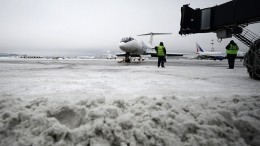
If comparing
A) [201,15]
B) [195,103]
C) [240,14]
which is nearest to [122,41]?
[201,15]

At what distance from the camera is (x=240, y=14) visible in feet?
41.9

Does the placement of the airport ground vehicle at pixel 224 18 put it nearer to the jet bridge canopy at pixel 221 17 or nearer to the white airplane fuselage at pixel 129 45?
the jet bridge canopy at pixel 221 17

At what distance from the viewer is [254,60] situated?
5.12 metres

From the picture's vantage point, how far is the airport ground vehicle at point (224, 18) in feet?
39.8

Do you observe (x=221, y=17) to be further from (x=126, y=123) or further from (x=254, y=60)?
(x=126, y=123)

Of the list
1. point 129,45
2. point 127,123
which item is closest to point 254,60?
point 127,123

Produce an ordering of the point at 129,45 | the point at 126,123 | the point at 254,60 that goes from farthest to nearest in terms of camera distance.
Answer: the point at 129,45 < the point at 254,60 < the point at 126,123

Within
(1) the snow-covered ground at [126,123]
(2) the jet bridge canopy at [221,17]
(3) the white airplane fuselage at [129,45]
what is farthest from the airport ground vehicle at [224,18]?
(1) the snow-covered ground at [126,123]

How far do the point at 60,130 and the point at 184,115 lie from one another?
1.39 meters

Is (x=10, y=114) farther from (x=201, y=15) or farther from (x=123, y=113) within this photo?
(x=201, y=15)

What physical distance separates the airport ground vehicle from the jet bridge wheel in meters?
5.24

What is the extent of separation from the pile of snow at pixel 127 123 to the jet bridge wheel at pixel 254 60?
332 cm

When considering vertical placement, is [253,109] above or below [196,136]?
above

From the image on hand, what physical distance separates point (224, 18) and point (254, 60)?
10724 mm
